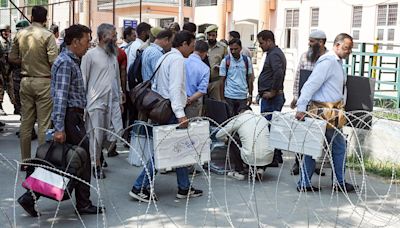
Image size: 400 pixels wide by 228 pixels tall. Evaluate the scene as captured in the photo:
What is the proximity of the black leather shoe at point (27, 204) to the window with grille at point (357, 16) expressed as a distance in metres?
17.9

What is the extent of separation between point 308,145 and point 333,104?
2.16ft

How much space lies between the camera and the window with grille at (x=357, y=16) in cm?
2031

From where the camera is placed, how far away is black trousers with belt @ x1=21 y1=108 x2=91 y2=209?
4.63 m

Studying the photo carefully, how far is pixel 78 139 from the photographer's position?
4727mm

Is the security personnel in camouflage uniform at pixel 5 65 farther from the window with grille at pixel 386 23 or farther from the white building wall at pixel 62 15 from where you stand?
the white building wall at pixel 62 15

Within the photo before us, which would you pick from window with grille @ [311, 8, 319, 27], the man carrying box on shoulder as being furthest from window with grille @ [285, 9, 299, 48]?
the man carrying box on shoulder

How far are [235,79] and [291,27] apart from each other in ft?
58.5

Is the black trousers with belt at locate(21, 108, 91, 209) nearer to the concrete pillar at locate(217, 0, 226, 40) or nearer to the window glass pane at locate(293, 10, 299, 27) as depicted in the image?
the window glass pane at locate(293, 10, 299, 27)

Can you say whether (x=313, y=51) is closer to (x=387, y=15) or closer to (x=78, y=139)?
(x=78, y=139)

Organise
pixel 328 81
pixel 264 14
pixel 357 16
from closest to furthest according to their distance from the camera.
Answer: pixel 328 81
pixel 357 16
pixel 264 14

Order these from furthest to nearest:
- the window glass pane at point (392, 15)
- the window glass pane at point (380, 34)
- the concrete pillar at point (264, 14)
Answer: the concrete pillar at point (264, 14) < the window glass pane at point (380, 34) < the window glass pane at point (392, 15)

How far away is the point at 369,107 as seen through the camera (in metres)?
5.94

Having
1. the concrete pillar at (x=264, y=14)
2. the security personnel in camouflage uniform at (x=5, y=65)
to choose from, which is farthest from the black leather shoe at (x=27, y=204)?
the concrete pillar at (x=264, y=14)

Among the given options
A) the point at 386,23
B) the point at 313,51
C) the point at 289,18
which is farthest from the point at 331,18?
the point at 313,51
